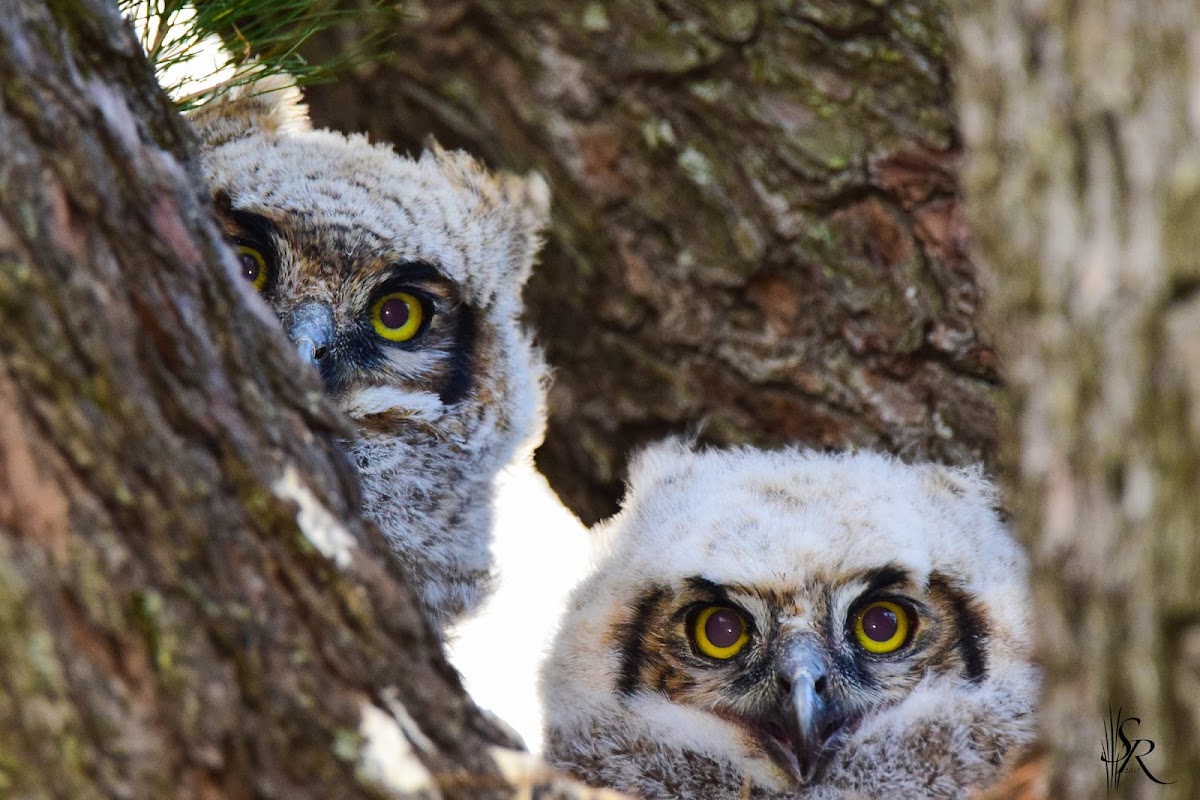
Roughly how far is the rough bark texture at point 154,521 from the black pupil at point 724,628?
3.40 ft

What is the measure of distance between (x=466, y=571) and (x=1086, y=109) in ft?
6.70

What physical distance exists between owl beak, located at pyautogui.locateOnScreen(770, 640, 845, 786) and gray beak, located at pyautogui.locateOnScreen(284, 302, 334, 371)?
106cm

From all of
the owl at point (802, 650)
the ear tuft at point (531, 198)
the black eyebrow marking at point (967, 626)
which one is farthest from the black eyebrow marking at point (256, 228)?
the black eyebrow marking at point (967, 626)

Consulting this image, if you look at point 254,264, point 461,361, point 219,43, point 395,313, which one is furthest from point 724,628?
point 219,43

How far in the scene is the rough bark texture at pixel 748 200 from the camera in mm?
2896

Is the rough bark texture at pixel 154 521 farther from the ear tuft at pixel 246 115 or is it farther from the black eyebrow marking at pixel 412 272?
the ear tuft at pixel 246 115

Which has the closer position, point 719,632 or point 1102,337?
point 1102,337

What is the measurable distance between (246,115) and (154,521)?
1.96m

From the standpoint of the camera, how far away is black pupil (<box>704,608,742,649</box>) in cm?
240

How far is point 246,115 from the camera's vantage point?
3.01 meters

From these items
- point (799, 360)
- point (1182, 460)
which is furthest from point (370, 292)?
point (1182, 460)

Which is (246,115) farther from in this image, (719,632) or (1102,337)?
(1102,337)

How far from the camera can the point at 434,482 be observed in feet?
9.47

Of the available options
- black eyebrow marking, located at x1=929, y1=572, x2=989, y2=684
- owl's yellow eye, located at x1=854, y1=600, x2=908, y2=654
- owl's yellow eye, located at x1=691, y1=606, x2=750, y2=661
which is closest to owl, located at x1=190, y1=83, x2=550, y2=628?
owl's yellow eye, located at x1=691, y1=606, x2=750, y2=661
